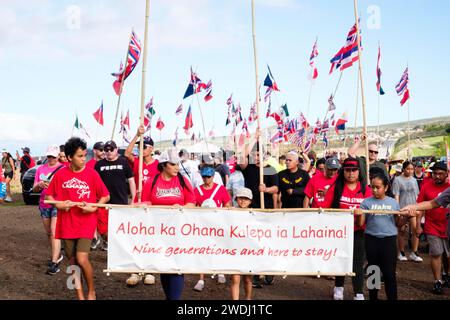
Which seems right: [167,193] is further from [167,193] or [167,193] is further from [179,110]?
[179,110]

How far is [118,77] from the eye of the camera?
1048cm

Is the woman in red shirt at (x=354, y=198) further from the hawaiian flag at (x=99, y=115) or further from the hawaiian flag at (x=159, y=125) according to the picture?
the hawaiian flag at (x=159, y=125)

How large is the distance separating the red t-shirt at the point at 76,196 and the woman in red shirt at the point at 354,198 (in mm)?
3039

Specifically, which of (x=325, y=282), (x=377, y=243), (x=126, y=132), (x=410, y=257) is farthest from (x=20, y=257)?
(x=126, y=132)

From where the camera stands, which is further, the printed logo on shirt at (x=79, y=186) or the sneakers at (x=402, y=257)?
the sneakers at (x=402, y=257)

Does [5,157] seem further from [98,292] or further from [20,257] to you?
[98,292]

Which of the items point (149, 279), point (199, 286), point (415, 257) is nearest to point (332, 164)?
point (199, 286)

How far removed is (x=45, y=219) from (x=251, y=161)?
11.7 ft

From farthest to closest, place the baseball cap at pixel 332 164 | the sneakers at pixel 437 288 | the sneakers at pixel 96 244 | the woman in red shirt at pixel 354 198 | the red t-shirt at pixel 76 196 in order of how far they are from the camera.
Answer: the sneakers at pixel 96 244 → the baseball cap at pixel 332 164 → the sneakers at pixel 437 288 → the woman in red shirt at pixel 354 198 → the red t-shirt at pixel 76 196

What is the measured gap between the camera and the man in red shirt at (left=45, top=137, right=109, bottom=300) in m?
6.08

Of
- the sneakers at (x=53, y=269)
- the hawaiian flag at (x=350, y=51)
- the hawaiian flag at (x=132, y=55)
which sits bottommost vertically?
the sneakers at (x=53, y=269)

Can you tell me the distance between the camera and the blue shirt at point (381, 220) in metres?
6.26

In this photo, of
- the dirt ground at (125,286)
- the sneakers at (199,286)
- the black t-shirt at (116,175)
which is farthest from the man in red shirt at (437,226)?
the black t-shirt at (116,175)

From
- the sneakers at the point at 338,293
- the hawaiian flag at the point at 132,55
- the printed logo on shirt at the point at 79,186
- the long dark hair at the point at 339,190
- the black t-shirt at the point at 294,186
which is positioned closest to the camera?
the printed logo on shirt at the point at 79,186
